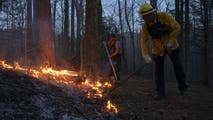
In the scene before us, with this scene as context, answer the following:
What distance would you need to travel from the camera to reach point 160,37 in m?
9.81

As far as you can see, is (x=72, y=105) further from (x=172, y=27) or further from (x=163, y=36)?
(x=172, y=27)

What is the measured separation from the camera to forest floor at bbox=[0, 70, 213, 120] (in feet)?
23.6

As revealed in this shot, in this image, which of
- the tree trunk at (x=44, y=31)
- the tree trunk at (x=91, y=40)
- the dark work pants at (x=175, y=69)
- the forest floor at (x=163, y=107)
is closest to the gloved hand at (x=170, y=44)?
the dark work pants at (x=175, y=69)

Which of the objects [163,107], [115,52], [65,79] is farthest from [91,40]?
[163,107]

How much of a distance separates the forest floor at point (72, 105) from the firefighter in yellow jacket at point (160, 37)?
60 centimetres

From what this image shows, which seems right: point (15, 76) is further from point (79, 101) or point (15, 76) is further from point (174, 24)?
point (174, 24)

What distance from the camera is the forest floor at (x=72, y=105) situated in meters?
7.19

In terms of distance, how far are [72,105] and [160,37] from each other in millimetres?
2855

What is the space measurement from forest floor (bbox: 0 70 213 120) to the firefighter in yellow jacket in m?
0.60

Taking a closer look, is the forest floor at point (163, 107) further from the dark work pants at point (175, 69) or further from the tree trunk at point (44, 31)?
the tree trunk at point (44, 31)

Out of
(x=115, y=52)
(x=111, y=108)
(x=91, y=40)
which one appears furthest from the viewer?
(x=115, y=52)

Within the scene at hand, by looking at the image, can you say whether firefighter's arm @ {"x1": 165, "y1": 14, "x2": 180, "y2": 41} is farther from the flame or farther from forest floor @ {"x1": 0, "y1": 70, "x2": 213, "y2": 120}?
the flame

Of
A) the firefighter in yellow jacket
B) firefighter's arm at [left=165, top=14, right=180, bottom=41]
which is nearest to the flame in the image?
the firefighter in yellow jacket

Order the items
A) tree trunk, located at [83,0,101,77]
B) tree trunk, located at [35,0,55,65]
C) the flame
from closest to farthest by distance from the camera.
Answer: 1. the flame
2. tree trunk, located at [83,0,101,77]
3. tree trunk, located at [35,0,55,65]
